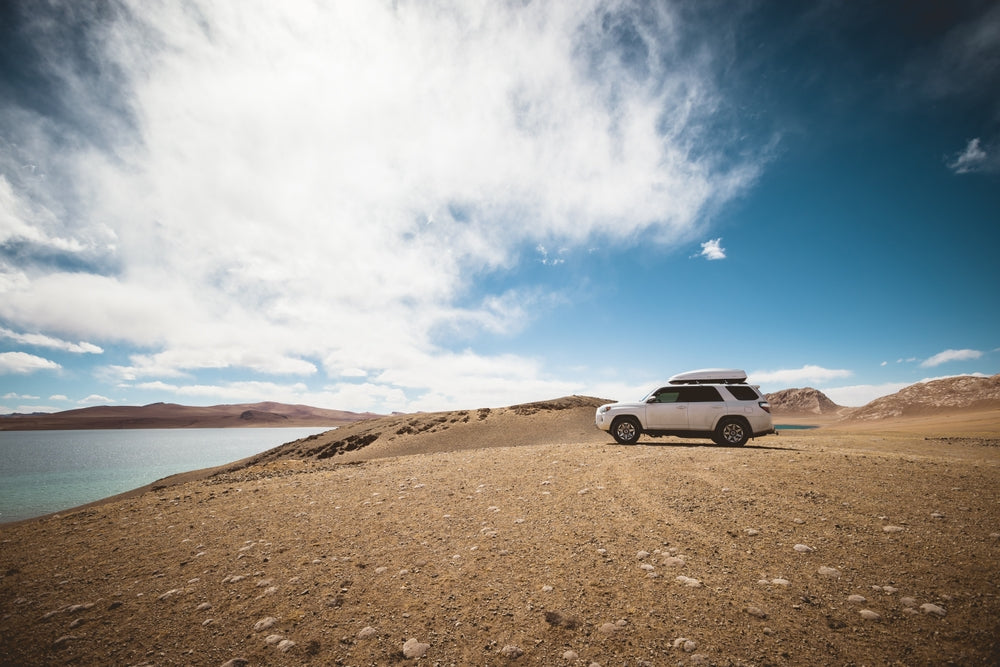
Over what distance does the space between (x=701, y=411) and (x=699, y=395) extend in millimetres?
579

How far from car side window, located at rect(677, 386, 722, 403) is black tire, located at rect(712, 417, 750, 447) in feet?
2.55

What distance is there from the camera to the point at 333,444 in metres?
24.9

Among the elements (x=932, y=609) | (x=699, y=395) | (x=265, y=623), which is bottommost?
(x=265, y=623)

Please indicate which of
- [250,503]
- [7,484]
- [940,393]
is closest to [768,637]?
[250,503]

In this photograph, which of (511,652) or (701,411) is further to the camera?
(701,411)

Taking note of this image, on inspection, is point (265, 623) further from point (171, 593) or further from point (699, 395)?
point (699, 395)

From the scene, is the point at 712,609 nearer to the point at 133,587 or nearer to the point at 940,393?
the point at 133,587

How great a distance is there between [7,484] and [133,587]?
126 feet

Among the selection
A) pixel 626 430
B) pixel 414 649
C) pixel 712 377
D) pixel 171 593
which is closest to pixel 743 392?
pixel 712 377

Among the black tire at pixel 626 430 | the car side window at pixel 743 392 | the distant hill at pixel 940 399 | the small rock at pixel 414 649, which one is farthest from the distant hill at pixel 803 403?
the small rock at pixel 414 649

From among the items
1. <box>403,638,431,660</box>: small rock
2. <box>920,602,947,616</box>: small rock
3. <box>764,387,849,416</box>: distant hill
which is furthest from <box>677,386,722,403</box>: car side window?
<box>764,387,849,416</box>: distant hill

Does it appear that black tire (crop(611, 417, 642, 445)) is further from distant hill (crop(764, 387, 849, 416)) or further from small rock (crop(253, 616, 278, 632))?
distant hill (crop(764, 387, 849, 416))

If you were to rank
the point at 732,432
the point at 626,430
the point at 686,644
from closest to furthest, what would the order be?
the point at 686,644
the point at 732,432
the point at 626,430

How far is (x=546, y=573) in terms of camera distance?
4316 mm
